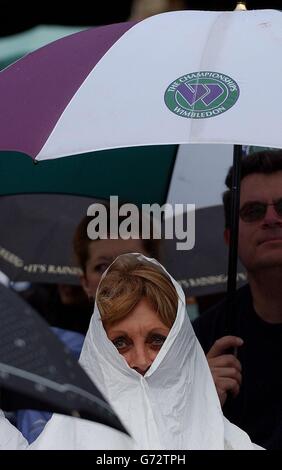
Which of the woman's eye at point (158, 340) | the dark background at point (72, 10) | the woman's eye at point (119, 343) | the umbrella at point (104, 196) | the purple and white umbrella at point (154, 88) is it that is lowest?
the dark background at point (72, 10)

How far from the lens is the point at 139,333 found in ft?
11.1

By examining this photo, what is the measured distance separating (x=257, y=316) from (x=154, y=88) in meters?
1.03

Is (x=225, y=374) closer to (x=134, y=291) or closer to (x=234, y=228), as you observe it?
(x=234, y=228)

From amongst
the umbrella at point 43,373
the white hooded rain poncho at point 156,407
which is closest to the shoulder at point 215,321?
the white hooded rain poncho at point 156,407

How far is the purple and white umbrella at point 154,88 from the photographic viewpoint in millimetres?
3521

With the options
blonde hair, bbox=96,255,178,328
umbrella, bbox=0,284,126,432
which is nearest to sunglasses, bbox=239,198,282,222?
blonde hair, bbox=96,255,178,328

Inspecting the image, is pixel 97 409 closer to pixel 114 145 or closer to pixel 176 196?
pixel 114 145

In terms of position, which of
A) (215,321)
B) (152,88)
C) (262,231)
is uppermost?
(152,88)

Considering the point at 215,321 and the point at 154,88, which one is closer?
the point at 154,88

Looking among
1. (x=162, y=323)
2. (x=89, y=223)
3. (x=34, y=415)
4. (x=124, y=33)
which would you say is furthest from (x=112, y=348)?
(x=89, y=223)

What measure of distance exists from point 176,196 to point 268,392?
1.19 metres

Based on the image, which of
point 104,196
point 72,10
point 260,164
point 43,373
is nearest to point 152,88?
point 260,164

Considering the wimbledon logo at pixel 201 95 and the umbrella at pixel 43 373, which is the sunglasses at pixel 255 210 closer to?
the wimbledon logo at pixel 201 95

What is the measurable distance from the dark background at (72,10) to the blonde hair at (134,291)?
4.88 meters
